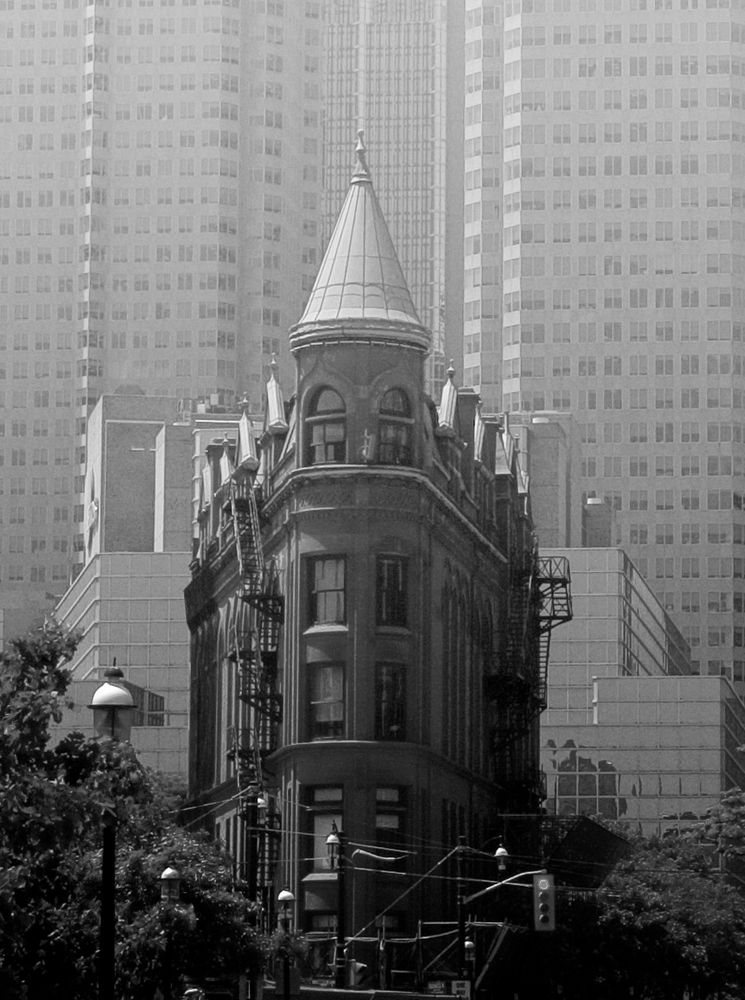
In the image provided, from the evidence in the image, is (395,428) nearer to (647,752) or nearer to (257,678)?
(257,678)

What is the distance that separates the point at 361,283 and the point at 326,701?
48.1 feet

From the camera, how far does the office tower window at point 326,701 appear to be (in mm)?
81750

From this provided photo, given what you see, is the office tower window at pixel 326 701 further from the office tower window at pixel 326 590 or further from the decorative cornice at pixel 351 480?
the decorative cornice at pixel 351 480

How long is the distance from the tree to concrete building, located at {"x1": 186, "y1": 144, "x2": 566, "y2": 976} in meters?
6.55

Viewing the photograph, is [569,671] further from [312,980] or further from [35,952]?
[35,952]

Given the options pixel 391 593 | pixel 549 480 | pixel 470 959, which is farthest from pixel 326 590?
pixel 549 480

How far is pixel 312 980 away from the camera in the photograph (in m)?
78.2

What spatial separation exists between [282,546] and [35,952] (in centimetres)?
3565

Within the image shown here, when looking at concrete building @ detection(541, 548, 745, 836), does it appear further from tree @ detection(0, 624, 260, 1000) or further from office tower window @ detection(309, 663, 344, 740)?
tree @ detection(0, 624, 260, 1000)

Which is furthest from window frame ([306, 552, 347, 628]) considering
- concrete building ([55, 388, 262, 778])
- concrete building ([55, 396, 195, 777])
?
concrete building ([55, 396, 195, 777])

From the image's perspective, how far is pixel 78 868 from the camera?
53812 millimetres

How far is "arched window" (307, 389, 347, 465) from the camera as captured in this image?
83375mm

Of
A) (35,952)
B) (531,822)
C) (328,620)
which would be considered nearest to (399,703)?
(328,620)

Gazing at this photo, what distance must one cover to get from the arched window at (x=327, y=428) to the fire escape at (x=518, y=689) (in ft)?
59.2
